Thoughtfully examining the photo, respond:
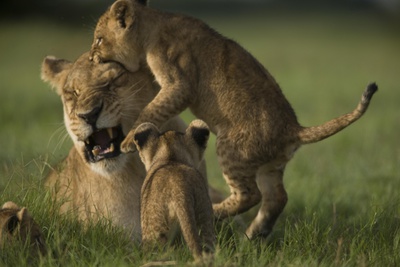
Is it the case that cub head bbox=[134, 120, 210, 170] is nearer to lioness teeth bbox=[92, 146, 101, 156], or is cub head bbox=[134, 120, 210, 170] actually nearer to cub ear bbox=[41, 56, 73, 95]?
lioness teeth bbox=[92, 146, 101, 156]

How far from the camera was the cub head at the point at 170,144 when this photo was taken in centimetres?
485

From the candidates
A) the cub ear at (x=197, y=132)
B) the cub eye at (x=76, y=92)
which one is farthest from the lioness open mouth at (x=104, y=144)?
the cub ear at (x=197, y=132)

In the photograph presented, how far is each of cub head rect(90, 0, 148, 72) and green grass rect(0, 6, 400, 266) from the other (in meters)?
0.44

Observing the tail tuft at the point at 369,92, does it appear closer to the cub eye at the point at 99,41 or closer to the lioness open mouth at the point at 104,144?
the lioness open mouth at the point at 104,144

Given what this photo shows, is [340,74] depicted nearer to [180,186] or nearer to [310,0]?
[180,186]

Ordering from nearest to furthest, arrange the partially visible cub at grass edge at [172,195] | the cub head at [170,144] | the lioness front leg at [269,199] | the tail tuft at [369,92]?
the partially visible cub at grass edge at [172,195], the cub head at [170,144], the tail tuft at [369,92], the lioness front leg at [269,199]

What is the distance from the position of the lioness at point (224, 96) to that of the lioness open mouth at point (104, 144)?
0.22 m

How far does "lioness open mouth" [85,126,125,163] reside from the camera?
18.3 ft

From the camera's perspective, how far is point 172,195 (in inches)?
175

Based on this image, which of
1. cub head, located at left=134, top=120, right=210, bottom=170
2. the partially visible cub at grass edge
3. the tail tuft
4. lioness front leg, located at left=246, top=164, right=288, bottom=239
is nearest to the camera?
the partially visible cub at grass edge

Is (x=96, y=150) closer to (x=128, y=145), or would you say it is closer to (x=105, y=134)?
(x=105, y=134)

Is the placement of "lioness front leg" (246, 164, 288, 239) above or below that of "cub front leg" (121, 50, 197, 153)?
below

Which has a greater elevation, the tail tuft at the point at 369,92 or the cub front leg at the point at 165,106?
the tail tuft at the point at 369,92

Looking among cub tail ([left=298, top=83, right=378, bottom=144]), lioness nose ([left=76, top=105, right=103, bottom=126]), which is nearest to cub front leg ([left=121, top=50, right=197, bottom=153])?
lioness nose ([left=76, top=105, right=103, bottom=126])
